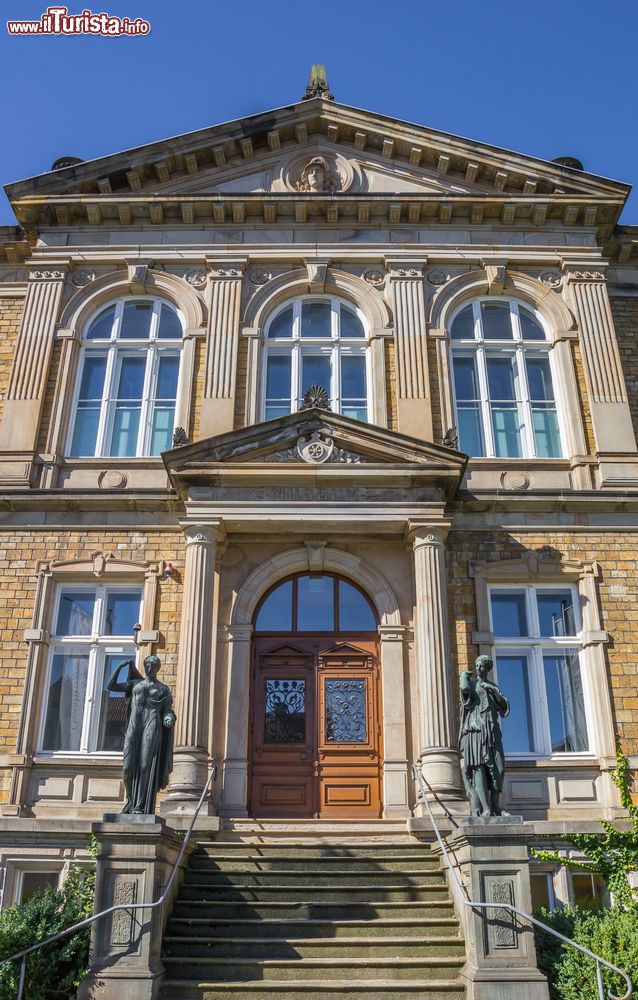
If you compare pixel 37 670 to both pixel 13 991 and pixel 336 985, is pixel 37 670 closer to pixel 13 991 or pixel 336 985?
pixel 13 991

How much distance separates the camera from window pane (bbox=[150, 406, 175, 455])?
14.9 meters

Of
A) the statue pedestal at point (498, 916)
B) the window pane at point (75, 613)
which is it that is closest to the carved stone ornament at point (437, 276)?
the window pane at point (75, 613)

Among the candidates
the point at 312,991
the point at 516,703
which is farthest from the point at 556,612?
the point at 312,991

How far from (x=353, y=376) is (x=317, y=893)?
26.5ft

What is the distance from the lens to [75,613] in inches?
548

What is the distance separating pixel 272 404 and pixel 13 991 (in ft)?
29.4

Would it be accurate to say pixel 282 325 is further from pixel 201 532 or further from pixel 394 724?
pixel 394 724

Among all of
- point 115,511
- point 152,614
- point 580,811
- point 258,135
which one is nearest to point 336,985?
point 580,811

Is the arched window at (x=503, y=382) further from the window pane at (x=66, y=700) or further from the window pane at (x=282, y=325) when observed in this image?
the window pane at (x=66, y=700)

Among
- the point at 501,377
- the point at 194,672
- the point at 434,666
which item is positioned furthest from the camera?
the point at 501,377

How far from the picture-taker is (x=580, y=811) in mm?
12703

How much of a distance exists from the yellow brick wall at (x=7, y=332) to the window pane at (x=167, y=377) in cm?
252

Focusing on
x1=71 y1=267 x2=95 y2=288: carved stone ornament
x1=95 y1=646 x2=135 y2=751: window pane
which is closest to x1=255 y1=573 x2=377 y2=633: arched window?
x1=95 y1=646 x2=135 y2=751: window pane

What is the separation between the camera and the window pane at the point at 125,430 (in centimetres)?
1495
